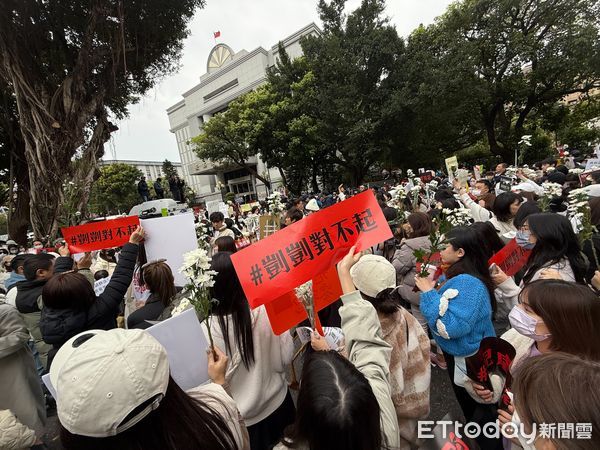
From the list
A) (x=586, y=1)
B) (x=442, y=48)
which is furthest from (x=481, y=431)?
(x=586, y=1)

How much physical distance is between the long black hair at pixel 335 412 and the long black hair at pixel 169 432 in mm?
273

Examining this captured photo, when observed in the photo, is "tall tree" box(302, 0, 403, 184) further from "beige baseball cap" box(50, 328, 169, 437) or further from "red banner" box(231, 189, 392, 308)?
"beige baseball cap" box(50, 328, 169, 437)

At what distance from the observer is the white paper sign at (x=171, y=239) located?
302 centimetres

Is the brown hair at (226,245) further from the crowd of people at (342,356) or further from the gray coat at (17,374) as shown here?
the gray coat at (17,374)

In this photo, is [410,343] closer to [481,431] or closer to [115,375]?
[481,431]

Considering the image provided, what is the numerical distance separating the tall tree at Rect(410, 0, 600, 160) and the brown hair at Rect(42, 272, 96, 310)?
769 inches

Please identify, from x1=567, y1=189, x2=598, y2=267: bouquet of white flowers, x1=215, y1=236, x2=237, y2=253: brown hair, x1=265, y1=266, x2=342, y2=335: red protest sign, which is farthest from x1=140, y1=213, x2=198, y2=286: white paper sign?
x1=567, y1=189, x2=598, y2=267: bouquet of white flowers

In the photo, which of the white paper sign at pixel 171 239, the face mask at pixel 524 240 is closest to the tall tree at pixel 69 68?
the white paper sign at pixel 171 239

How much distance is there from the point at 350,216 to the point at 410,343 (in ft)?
2.72

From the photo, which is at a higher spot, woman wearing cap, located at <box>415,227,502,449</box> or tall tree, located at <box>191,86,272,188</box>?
tall tree, located at <box>191,86,272,188</box>

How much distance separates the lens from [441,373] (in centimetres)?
313

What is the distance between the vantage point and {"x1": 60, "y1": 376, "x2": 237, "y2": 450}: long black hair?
2.98 feet

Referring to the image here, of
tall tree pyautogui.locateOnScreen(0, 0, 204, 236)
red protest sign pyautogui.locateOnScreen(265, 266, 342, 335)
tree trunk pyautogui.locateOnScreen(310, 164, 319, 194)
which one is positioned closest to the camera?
red protest sign pyautogui.locateOnScreen(265, 266, 342, 335)

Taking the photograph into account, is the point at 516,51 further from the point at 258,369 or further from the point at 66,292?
the point at 66,292
